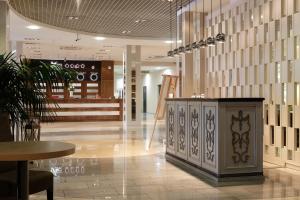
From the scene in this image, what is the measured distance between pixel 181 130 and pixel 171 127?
2.14ft

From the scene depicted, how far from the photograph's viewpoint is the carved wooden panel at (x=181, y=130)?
7047 millimetres

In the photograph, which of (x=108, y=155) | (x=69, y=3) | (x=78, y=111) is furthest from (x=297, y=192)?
(x=78, y=111)

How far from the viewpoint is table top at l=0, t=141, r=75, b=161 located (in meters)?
2.95

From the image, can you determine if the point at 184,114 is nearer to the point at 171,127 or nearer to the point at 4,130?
the point at 171,127

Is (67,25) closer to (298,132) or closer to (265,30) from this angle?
(265,30)

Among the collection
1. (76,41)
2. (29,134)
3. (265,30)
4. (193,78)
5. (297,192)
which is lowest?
(297,192)

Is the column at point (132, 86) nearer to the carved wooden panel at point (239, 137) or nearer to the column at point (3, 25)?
the column at point (3, 25)

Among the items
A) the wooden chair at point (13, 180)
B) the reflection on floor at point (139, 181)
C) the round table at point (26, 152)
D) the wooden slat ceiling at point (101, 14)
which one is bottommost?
the reflection on floor at point (139, 181)

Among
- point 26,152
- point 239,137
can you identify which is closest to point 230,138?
point 239,137

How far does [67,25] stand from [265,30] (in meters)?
6.98

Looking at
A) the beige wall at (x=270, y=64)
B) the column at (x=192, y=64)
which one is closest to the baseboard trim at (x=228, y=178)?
the beige wall at (x=270, y=64)

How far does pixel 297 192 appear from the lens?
5.26 metres

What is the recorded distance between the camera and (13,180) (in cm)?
365

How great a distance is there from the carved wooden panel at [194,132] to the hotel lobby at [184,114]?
3cm
